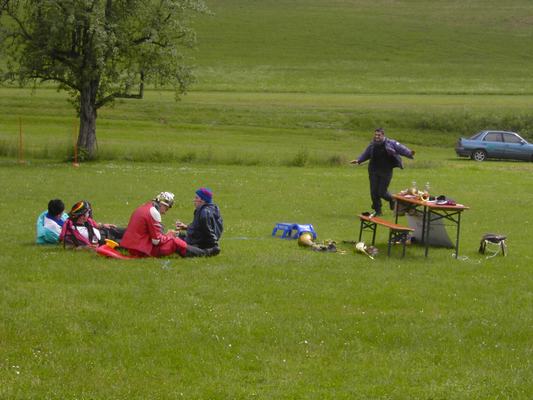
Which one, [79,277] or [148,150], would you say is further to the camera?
[148,150]

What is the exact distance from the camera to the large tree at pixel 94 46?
119 feet

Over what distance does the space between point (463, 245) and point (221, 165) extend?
19817 mm

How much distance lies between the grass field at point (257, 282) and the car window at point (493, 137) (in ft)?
8.50

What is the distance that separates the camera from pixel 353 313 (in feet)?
40.1

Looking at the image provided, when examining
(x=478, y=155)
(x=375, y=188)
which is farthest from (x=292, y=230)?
(x=478, y=155)

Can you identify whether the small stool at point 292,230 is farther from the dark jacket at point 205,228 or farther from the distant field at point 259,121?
the distant field at point 259,121

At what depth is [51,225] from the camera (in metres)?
16.3

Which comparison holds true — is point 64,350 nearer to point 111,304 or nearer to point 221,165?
point 111,304

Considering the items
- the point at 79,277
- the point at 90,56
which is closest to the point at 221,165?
the point at 90,56

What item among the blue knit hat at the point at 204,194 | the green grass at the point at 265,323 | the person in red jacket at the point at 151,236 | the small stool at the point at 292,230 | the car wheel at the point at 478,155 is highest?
the blue knit hat at the point at 204,194

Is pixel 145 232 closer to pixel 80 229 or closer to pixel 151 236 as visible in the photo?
pixel 151 236

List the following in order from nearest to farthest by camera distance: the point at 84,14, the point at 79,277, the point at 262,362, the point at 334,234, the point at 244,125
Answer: the point at 262,362 → the point at 79,277 → the point at 334,234 → the point at 84,14 → the point at 244,125

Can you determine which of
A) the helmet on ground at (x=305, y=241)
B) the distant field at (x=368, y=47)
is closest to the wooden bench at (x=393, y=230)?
the helmet on ground at (x=305, y=241)

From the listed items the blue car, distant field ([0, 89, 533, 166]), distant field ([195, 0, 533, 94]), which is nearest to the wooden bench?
distant field ([0, 89, 533, 166])
